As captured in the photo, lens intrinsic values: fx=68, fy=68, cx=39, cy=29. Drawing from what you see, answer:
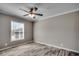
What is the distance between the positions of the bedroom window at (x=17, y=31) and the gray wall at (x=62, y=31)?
5.02ft

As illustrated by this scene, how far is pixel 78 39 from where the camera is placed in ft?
10.6

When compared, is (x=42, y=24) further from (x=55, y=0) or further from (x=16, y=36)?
(x=55, y=0)

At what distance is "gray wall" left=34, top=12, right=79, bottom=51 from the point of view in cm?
340

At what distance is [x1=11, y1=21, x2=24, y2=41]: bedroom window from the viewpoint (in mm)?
4629

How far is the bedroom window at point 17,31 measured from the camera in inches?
182

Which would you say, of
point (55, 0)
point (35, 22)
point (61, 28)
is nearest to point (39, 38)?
point (35, 22)

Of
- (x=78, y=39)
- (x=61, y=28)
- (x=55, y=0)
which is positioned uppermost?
(x=55, y=0)

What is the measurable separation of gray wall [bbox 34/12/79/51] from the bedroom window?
1.53m

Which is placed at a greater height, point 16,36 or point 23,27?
point 23,27

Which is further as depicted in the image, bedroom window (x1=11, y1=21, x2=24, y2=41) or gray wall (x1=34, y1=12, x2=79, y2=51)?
bedroom window (x1=11, y1=21, x2=24, y2=41)

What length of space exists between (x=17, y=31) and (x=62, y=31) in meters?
3.16

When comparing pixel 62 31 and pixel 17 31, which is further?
pixel 17 31

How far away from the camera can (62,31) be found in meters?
3.95

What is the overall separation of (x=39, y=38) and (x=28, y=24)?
5.05 feet
